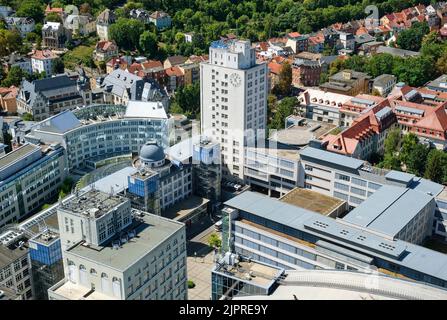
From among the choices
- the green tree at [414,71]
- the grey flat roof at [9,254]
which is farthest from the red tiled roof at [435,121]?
the grey flat roof at [9,254]

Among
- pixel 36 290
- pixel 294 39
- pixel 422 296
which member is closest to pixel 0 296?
pixel 36 290


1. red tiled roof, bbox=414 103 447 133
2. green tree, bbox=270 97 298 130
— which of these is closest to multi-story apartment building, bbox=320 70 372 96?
green tree, bbox=270 97 298 130

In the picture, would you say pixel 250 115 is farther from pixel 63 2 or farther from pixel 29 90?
pixel 63 2

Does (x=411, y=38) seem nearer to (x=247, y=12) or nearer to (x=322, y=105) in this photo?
(x=247, y=12)

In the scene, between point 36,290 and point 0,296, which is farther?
point 36,290

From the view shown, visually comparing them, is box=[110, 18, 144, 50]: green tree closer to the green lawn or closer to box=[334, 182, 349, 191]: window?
the green lawn
